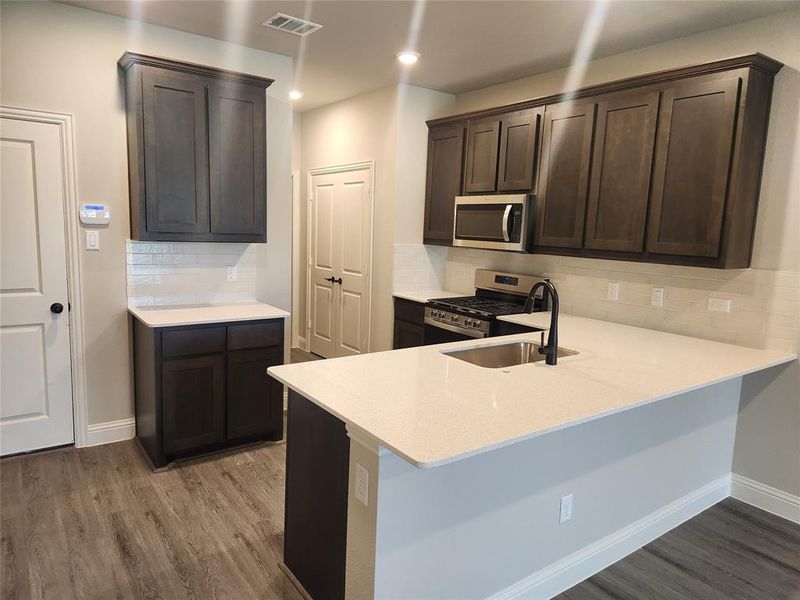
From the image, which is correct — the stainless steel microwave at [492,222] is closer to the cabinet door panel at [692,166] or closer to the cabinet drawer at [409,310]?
the cabinet drawer at [409,310]

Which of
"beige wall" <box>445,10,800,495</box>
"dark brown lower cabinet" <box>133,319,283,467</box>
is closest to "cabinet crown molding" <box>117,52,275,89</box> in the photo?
"dark brown lower cabinet" <box>133,319,283,467</box>

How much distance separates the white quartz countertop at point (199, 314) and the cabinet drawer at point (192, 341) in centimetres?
6

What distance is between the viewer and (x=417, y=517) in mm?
1718

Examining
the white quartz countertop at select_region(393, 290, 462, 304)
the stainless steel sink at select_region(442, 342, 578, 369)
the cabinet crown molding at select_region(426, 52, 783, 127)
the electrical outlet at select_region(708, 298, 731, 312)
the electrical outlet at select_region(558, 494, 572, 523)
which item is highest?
the cabinet crown molding at select_region(426, 52, 783, 127)

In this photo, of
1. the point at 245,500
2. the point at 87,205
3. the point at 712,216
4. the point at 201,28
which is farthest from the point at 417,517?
the point at 201,28

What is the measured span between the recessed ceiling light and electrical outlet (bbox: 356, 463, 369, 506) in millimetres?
3015

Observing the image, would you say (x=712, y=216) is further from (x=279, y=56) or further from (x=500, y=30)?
(x=279, y=56)

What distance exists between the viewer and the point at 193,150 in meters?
3.28

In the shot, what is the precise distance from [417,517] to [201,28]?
A: 3270 millimetres

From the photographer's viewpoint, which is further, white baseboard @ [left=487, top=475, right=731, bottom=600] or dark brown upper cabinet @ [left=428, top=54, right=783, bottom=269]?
dark brown upper cabinet @ [left=428, top=54, right=783, bottom=269]

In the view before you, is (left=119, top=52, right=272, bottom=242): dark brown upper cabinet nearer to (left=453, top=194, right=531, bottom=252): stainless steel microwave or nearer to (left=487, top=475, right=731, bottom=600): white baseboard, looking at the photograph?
(left=453, top=194, right=531, bottom=252): stainless steel microwave

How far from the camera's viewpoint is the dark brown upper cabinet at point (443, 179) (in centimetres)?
438

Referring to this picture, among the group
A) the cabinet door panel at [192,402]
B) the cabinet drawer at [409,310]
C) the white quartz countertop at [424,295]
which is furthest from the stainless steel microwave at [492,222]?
the cabinet door panel at [192,402]

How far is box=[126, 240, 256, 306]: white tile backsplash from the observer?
3.49 meters
